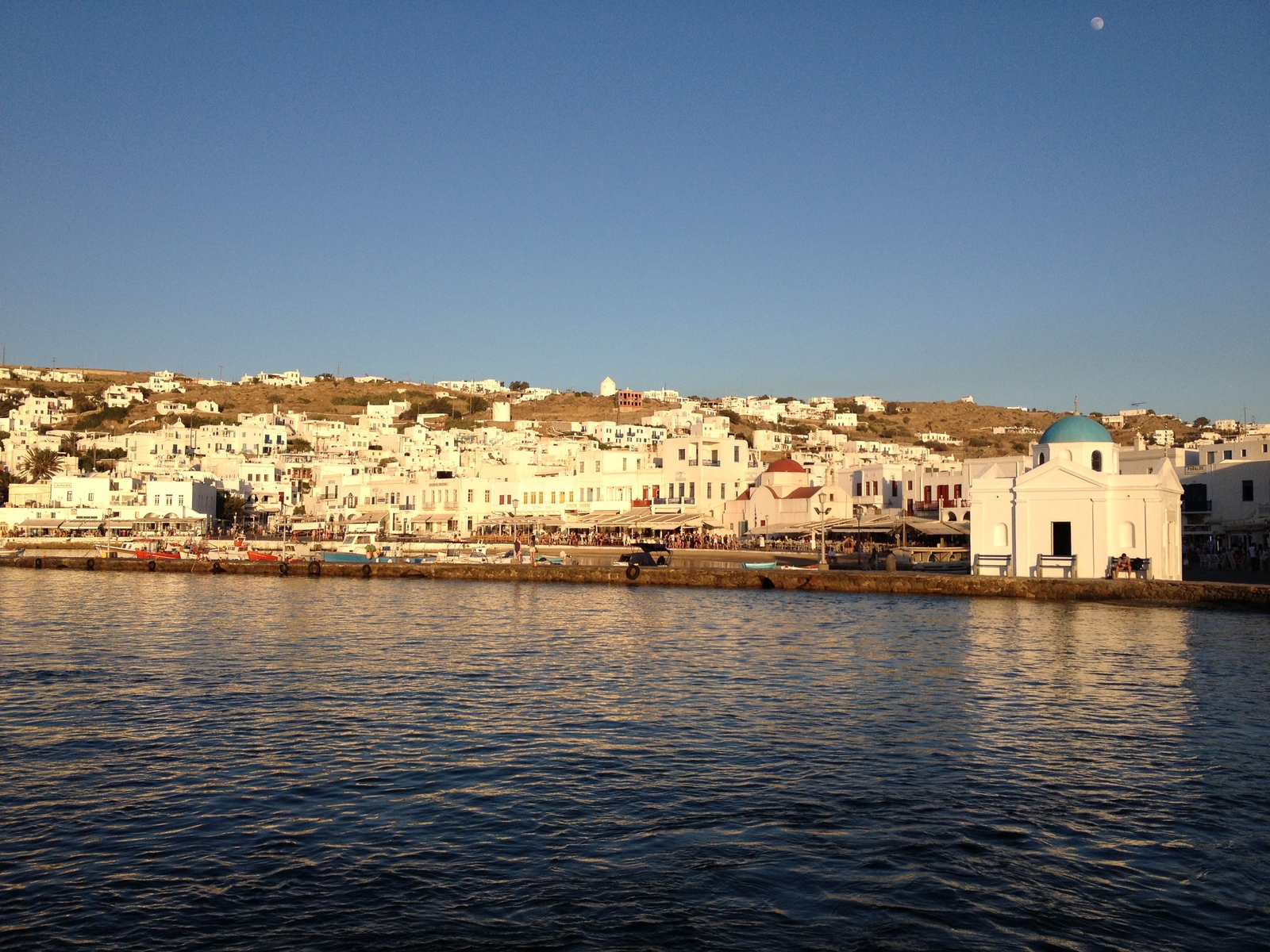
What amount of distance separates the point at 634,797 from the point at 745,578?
3892cm

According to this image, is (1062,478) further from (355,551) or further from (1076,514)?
(355,551)

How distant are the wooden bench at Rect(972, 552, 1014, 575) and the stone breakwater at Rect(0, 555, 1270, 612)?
1432 millimetres

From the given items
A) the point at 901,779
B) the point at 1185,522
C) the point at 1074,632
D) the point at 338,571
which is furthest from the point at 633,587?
the point at 901,779

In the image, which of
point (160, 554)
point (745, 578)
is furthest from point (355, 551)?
point (745, 578)

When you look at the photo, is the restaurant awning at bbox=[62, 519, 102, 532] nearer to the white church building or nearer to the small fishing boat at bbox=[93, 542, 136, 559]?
the small fishing boat at bbox=[93, 542, 136, 559]

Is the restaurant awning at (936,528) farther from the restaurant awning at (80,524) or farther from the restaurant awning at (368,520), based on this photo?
the restaurant awning at (80,524)

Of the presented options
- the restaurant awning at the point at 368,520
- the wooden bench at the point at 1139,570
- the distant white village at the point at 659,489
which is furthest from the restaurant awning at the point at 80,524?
the wooden bench at the point at 1139,570

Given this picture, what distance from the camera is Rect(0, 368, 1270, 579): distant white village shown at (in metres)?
43.8

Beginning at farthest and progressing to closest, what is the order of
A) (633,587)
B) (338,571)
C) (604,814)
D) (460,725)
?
(338,571) → (633,587) → (460,725) → (604,814)

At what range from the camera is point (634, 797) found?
13.9 metres

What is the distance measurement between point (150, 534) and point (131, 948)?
81458 mm

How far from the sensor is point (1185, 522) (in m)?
64.3

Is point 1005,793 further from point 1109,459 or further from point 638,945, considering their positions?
point 1109,459

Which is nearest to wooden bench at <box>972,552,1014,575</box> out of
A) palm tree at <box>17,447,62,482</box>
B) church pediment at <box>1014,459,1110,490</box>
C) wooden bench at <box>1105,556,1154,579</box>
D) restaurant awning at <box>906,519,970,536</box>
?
church pediment at <box>1014,459,1110,490</box>
